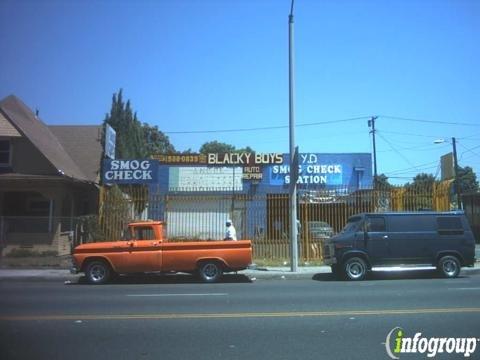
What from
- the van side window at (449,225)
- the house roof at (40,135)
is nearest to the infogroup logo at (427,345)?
the van side window at (449,225)

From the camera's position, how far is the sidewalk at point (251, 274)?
55.3ft

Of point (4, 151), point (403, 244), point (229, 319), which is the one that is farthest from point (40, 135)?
point (229, 319)

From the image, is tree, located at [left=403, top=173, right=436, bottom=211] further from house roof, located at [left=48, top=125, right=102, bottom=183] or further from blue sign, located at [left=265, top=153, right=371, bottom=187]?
house roof, located at [left=48, top=125, right=102, bottom=183]

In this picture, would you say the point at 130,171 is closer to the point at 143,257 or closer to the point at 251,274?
the point at 251,274

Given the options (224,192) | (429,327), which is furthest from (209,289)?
(224,192)

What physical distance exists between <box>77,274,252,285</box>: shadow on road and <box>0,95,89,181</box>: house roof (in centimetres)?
787

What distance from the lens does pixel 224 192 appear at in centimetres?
2831

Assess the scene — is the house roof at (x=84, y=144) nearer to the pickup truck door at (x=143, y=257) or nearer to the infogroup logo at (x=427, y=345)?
the pickup truck door at (x=143, y=257)

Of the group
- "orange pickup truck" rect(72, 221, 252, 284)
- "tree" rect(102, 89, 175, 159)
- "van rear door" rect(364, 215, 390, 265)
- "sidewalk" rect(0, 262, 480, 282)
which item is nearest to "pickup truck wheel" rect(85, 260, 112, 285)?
"orange pickup truck" rect(72, 221, 252, 284)

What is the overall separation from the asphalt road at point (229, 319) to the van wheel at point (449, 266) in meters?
2.12

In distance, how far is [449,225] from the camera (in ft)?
54.5

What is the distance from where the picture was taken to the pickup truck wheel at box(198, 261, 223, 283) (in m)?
15.6

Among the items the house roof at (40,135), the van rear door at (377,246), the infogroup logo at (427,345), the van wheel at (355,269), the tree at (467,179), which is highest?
the tree at (467,179)

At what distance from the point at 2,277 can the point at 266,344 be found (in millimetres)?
12448
